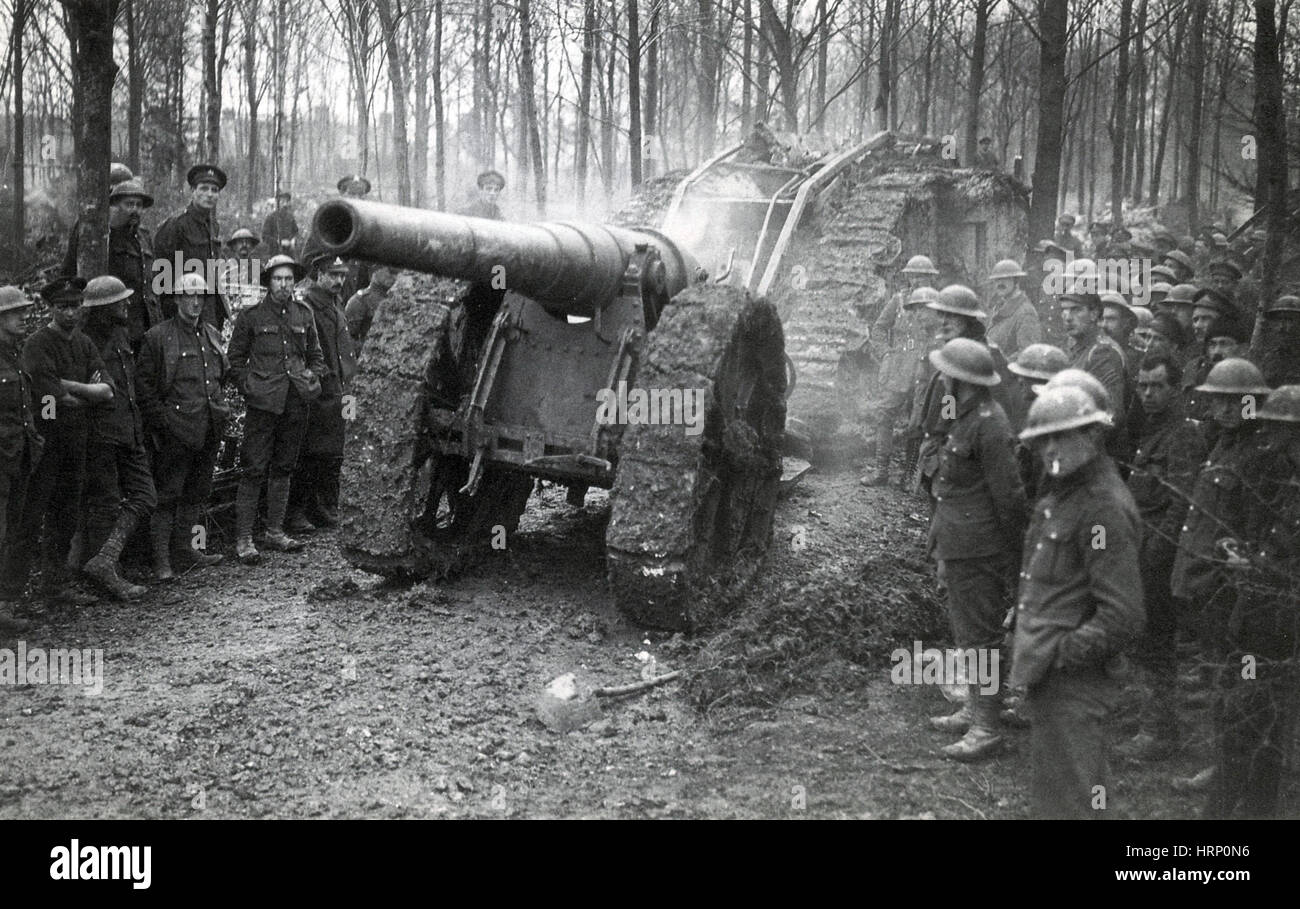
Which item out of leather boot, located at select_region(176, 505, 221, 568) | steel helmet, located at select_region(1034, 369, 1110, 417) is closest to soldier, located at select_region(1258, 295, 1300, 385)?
steel helmet, located at select_region(1034, 369, 1110, 417)

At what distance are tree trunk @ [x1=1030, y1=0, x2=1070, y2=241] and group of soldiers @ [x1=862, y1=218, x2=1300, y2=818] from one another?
233 inches

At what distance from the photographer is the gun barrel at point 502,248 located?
15.0 feet

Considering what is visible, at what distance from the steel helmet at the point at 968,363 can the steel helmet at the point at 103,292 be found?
4734 mm

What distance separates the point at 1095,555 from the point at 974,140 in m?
19.4

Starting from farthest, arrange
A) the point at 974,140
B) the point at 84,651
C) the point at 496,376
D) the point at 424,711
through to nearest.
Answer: the point at 974,140 < the point at 496,376 < the point at 84,651 < the point at 424,711

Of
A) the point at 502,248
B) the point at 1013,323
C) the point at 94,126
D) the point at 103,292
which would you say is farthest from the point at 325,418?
the point at 1013,323

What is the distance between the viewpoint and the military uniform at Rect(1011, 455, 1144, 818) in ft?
12.3

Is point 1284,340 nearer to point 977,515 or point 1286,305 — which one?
point 1286,305

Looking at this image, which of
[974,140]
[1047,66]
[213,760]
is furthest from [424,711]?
[974,140]

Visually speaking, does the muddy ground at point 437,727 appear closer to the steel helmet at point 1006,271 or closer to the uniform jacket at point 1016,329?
the uniform jacket at point 1016,329

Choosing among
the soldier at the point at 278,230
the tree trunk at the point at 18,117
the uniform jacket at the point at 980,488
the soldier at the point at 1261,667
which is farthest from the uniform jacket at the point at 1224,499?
the tree trunk at the point at 18,117

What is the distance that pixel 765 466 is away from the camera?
23.1 feet

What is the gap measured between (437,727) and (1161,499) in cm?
359
